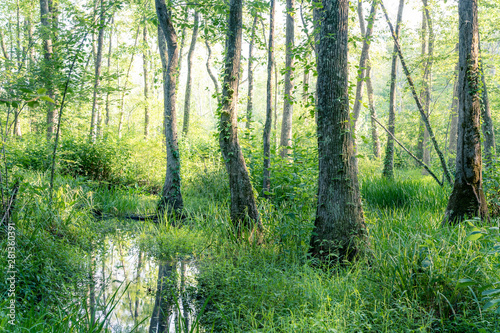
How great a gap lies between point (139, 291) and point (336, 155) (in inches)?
109

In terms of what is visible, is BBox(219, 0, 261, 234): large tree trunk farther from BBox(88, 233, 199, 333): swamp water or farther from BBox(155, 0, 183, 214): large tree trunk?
BBox(155, 0, 183, 214): large tree trunk

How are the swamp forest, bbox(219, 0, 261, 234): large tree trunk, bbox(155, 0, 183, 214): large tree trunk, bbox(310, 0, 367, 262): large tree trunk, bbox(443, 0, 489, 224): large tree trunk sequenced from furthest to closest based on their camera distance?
bbox(155, 0, 183, 214): large tree trunk, bbox(219, 0, 261, 234): large tree trunk, bbox(443, 0, 489, 224): large tree trunk, bbox(310, 0, 367, 262): large tree trunk, the swamp forest

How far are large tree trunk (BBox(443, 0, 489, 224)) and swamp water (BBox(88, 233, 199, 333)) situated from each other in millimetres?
3603

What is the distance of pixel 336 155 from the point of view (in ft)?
12.2

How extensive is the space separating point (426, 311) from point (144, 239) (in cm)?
417

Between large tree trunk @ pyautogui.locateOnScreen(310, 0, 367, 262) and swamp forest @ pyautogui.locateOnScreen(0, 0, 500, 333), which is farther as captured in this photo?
large tree trunk @ pyautogui.locateOnScreen(310, 0, 367, 262)

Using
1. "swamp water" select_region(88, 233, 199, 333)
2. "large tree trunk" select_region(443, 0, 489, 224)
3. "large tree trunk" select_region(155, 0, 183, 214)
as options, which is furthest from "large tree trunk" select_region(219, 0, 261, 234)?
"large tree trunk" select_region(443, 0, 489, 224)

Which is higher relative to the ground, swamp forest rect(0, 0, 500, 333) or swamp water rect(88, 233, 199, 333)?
swamp forest rect(0, 0, 500, 333)

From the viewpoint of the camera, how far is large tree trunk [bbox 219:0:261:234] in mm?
4902

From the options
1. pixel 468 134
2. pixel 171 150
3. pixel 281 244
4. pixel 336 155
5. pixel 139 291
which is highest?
pixel 468 134

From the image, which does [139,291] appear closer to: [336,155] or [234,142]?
[234,142]

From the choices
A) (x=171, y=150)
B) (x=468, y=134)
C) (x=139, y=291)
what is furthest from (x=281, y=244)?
(x=171, y=150)

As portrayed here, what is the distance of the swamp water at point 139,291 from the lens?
9.74 ft

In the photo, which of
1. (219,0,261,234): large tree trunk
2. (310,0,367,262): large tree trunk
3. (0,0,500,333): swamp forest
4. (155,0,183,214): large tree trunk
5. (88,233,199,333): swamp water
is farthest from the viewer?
(155,0,183,214): large tree trunk
